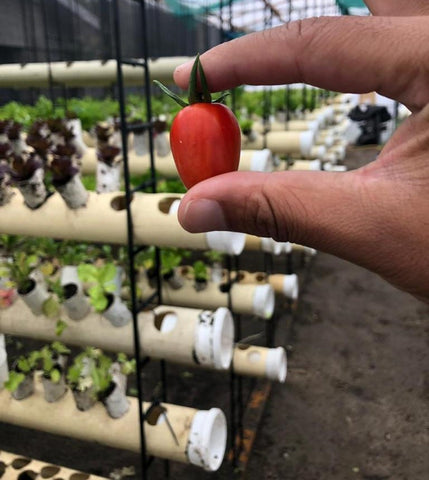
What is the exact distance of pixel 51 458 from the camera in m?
2.33

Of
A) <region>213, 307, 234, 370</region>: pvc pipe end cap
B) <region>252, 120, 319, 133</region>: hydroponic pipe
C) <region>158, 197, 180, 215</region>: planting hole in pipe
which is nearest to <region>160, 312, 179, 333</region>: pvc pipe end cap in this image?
<region>213, 307, 234, 370</region>: pvc pipe end cap

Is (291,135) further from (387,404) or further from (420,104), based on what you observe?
(420,104)

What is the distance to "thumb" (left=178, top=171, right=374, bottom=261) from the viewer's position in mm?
500

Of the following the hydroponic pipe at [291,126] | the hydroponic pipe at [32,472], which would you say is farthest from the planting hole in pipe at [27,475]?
the hydroponic pipe at [291,126]

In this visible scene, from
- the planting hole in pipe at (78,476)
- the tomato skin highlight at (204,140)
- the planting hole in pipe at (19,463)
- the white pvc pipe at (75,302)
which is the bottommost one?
the planting hole in pipe at (78,476)

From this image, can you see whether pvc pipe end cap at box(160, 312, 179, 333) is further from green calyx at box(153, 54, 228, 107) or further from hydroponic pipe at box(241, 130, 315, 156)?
hydroponic pipe at box(241, 130, 315, 156)

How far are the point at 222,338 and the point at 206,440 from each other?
0.30 m

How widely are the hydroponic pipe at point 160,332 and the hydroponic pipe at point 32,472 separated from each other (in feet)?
1.39

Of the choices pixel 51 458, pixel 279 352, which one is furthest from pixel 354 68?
pixel 51 458

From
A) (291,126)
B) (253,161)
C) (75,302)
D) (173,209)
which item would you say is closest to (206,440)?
(75,302)

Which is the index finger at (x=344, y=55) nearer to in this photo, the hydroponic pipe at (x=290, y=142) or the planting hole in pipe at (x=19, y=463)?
the planting hole in pipe at (x=19, y=463)

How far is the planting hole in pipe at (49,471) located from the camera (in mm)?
1565

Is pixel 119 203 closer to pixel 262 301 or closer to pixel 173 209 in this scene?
pixel 173 209

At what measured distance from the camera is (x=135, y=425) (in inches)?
60.5
